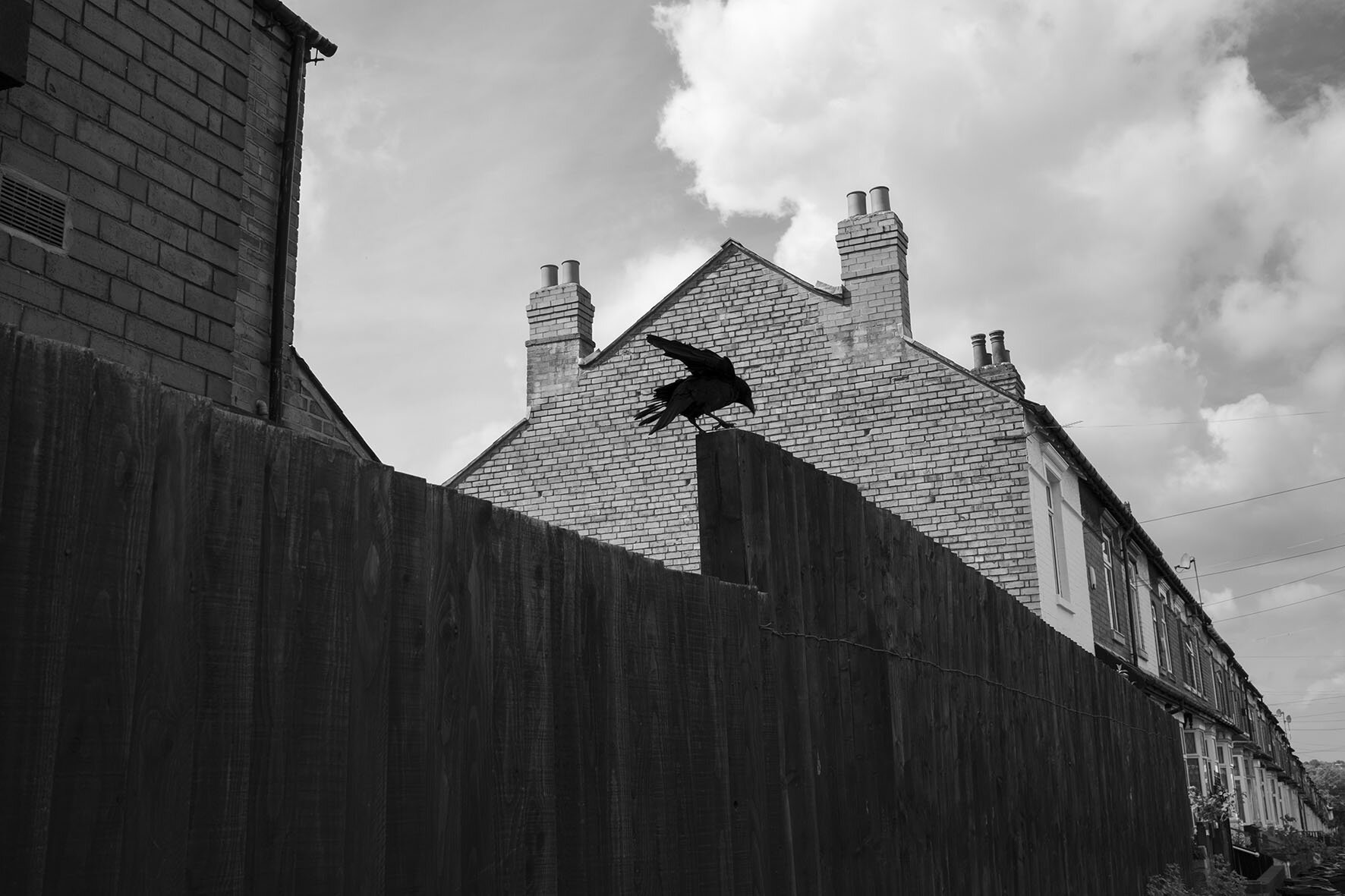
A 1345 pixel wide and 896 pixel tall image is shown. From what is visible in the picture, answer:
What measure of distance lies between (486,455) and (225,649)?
16.4 metres

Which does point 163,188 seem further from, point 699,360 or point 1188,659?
point 1188,659

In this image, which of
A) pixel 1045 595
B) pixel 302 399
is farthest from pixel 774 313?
pixel 302 399

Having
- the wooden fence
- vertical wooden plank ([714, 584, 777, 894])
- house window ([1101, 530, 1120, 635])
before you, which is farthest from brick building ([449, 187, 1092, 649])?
vertical wooden plank ([714, 584, 777, 894])

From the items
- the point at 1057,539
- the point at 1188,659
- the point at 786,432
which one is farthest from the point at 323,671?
the point at 1188,659

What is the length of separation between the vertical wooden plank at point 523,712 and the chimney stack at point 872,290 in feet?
45.3

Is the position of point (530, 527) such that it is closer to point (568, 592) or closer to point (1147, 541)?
point (568, 592)

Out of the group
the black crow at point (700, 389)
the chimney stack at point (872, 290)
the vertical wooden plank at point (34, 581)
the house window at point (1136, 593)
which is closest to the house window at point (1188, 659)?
the house window at point (1136, 593)

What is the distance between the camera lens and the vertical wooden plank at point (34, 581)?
1798 mm

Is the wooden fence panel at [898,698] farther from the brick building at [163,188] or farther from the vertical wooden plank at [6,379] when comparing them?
the brick building at [163,188]

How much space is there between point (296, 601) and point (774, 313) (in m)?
15.2

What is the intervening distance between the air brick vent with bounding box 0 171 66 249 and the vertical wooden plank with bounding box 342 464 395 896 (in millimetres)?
3920

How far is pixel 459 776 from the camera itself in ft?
8.65

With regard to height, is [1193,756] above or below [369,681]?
below

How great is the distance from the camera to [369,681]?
244 centimetres
